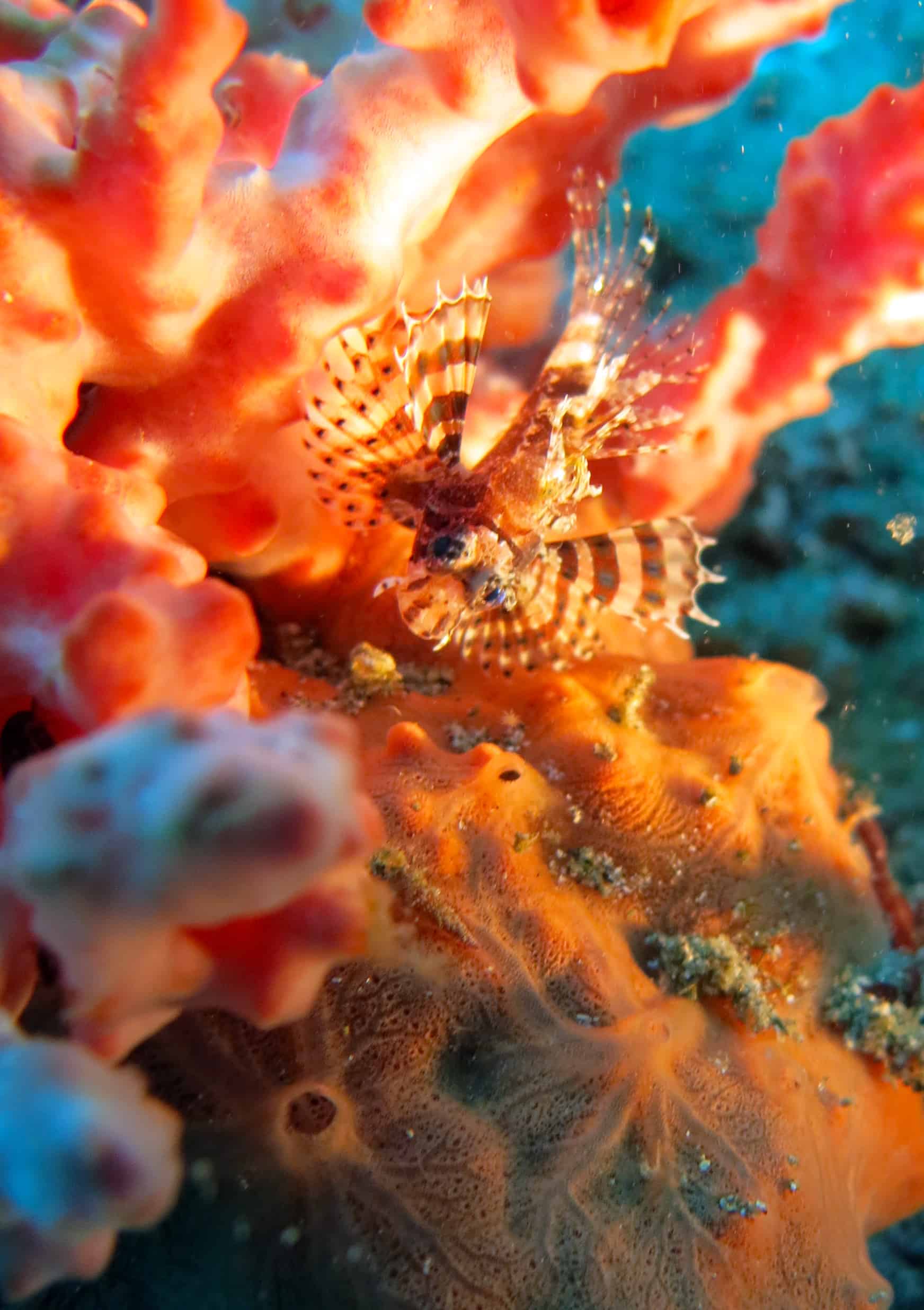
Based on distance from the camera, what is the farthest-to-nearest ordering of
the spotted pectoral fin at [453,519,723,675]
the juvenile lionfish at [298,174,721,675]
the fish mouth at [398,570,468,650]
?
the spotted pectoral fin at [453,519,723,675]
the fish mouth at [398,570,468,650]
the juvenile lionfish at [298,174,721,675]


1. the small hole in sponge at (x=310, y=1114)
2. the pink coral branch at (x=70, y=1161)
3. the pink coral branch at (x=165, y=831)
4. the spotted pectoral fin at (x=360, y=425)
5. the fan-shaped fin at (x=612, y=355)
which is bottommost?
the small hole in sponge at (x=310, y=1114)

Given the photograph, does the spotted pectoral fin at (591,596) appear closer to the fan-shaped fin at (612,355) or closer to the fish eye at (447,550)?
the fish eye at (447,550)

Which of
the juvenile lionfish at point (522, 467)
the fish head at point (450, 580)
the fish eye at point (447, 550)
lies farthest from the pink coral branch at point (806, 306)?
the fish eye at point (447, 550)

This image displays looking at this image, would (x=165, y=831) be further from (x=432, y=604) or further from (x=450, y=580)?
(x=450, y=580)

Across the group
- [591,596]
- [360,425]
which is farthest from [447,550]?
[591,596]

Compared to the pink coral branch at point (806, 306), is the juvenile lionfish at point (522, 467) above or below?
below

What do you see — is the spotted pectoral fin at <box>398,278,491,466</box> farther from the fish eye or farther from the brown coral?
the brown coral

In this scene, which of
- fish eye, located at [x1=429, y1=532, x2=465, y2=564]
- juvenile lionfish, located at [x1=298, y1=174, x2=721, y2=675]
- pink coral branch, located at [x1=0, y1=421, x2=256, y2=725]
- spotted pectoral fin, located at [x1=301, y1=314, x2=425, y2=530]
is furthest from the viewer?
fish eye, located at [x1=429, y1=532, x2=465, y2=564]

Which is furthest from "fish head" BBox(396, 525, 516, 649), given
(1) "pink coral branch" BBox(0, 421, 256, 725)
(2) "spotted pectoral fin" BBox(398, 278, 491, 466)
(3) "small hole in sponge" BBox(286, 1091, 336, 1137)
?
(3) "small hole in sponge" BBox(286, 1091, 336, 1137)
